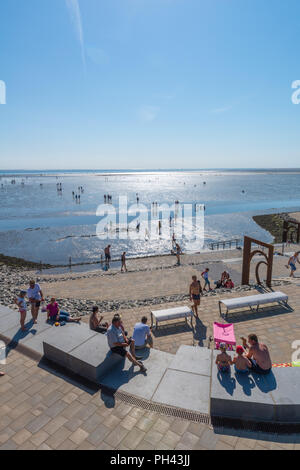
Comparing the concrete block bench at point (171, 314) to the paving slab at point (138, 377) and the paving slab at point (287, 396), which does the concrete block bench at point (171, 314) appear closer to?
the paving slab at point (138, 377)

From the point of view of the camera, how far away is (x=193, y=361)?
557cm

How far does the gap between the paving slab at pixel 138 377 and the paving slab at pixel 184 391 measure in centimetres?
15

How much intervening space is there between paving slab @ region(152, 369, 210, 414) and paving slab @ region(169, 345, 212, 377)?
4.6 inches

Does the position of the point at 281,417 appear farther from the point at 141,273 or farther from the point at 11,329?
the point at 141,273

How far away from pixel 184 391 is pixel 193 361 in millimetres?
792

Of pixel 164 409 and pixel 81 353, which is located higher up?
pixel 81 353

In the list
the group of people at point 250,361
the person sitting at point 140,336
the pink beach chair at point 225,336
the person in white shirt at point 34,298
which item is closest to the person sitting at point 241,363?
the group of people at point 250,361

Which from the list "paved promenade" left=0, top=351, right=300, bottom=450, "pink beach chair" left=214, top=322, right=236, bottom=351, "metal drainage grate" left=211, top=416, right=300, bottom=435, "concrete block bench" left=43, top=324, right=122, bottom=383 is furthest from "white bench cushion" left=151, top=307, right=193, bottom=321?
"metal drainage grate" left=211, top=416, right=300, bottom=435

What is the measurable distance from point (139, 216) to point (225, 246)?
21337 millimetres

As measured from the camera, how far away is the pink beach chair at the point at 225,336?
251 inches

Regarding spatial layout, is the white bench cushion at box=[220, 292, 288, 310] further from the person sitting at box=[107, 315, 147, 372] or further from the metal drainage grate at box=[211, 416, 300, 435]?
the metal drainage grate at box=[211, 416, 300, 435]

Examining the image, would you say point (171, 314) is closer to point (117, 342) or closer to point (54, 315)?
point (117, 342)

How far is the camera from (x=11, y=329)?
6.85m

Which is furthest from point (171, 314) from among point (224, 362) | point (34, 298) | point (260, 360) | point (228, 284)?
point (228, 284)
